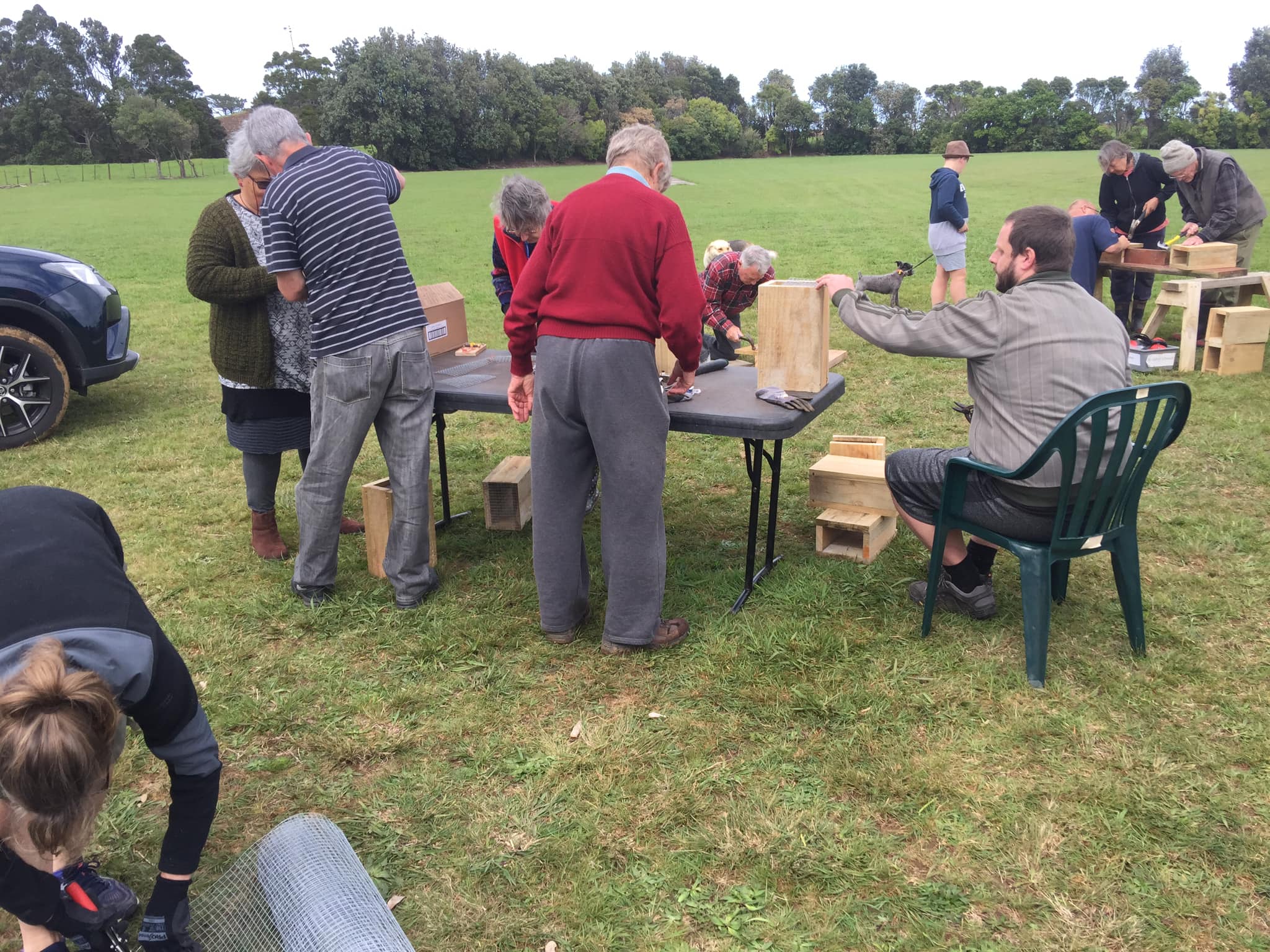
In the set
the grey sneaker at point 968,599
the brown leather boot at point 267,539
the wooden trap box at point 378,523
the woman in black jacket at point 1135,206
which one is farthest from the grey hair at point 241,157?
the woman in black jacket at point 1135,206

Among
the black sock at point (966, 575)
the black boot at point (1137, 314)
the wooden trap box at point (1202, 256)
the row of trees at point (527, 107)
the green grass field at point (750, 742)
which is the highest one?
the row of trees at point (527, 107)

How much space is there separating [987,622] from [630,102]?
265ft

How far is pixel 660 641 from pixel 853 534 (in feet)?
4.42

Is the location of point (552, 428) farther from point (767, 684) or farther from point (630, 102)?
point (630, 102)

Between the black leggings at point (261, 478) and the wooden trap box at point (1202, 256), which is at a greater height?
the wooden trap box at point (1202, 256)

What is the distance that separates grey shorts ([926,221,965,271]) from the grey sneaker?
6938 mm

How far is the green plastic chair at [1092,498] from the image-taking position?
3.05m

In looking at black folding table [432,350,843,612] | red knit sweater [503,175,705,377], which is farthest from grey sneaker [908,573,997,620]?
red knit sweater [503,175,705,377]

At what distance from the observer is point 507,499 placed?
16.2 ft

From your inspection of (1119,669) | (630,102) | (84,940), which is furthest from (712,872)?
(630,102)

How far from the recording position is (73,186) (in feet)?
132

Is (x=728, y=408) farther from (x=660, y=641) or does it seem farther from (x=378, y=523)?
(x=378, y=523)

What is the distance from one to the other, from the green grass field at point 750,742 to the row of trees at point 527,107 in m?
52.3

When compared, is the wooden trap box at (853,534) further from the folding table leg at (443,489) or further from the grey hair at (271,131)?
the grey hair at (271,131)
